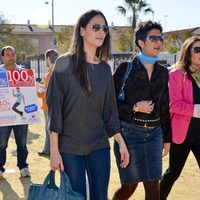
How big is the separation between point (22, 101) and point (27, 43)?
45.6 m

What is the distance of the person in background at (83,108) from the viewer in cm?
282

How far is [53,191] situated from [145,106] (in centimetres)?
123

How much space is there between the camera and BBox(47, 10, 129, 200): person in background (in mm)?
2824

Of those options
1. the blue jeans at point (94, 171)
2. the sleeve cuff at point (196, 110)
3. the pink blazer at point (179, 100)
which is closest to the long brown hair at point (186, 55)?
the pink blazer at point (179, 100)

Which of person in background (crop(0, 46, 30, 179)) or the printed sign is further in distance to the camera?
the printed sign

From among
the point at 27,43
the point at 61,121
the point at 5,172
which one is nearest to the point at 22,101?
the point at 5,172

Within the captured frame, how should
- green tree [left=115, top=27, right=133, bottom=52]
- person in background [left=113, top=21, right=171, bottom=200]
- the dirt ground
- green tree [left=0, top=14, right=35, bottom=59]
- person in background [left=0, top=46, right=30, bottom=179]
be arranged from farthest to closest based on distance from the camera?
green tree [left=115, top=27, right=133, bottom=52] < green tree [left=0, top=14, right=35, bottom=59] < person in background [left=0, top=46, right=30, bottom=179] < the dirt ground < person in background [left=113, top=21, right=171, bottom=200]

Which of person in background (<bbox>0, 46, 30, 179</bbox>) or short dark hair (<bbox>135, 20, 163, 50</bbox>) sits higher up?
short dark hair (<bbox>135, 20, 163, 50</bbox>)

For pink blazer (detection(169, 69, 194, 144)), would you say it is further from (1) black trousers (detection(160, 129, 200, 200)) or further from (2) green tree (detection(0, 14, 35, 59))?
(2) green tree (detection(0, 14, 35, 59))

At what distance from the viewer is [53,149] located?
2832 mm

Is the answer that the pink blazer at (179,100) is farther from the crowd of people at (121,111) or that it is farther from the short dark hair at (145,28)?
the short dark hair at (145,28)

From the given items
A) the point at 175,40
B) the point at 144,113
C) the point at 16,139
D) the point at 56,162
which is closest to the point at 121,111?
the point at 144,113

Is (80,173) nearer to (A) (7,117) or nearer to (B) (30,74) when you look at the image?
(A) (7,117)

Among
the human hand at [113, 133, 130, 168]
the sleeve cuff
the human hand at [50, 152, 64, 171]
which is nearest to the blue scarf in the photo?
the sleeve cuff
